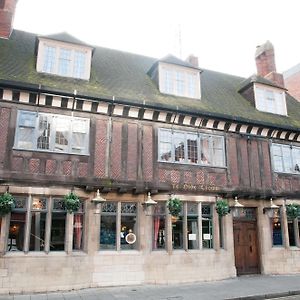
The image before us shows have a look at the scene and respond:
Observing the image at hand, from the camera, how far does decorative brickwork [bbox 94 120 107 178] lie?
11203mm

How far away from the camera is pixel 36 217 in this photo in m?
10.5

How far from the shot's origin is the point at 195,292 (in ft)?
32.7

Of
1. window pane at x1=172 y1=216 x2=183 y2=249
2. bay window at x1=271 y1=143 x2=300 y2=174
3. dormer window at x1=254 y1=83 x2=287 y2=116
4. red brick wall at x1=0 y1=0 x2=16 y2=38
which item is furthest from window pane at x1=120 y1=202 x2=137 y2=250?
red brick wall at x1=0 y1=0 x2=16 y2=38

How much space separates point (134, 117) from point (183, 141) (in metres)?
2.29

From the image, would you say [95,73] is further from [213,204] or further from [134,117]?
[213,204]

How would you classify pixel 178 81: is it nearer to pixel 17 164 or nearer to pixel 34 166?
pixel 34 166

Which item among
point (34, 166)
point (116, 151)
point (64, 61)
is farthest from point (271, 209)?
point (64, 61)

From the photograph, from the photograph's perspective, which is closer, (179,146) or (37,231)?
(37,231)

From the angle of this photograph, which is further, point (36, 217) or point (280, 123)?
point (280, 123)

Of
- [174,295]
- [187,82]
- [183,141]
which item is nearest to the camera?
[174,295]

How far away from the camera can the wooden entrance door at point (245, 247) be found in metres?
13.2

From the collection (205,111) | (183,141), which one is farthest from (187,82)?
(183,141)

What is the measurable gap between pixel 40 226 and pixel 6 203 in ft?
4.80

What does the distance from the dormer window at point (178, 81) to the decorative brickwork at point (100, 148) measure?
3540mm
